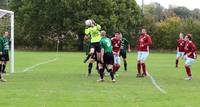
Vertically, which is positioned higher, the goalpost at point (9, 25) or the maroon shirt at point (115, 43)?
the goalpost at point (9, 25)

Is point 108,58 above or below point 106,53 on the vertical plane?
below

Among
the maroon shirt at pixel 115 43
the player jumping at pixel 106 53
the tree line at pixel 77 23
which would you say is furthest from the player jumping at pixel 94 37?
the tree line at pixel 77 23

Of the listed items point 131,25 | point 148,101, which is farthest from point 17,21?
point 148,101

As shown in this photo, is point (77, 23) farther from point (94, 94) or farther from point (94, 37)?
point (94, 94)

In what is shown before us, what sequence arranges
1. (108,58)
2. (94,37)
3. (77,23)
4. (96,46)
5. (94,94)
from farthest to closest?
(77,23) → (94,37) → (96,46) → (108,58) → (94,94)

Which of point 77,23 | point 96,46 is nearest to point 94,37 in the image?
point 96,46

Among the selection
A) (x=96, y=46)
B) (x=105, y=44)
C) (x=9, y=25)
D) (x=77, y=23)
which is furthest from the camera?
(x=77, y=23)

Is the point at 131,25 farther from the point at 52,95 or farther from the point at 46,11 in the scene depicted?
the point at 52,95

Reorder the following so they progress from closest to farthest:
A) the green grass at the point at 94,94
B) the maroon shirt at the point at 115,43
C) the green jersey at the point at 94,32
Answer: the green grass at the point at 94,94
the green jersey at the point at 94,32
the maroon shirt at the point at 115,43

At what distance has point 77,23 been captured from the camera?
6444 cm

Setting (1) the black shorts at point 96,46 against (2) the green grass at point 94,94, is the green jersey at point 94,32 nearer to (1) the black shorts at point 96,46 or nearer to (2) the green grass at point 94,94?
(1) the black shorts at point 96,46

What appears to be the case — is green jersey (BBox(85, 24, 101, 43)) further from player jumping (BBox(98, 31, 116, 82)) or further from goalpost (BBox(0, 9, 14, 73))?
goalpost (BBox(0, 9, 14, 73))

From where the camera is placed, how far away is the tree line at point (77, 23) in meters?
64.7

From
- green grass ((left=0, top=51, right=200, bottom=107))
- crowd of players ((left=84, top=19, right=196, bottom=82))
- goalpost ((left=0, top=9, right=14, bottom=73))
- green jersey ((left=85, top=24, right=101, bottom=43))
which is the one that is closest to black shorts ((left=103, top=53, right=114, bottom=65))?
crowd of players ((left=84, top=19, right=196, bottom=82))
